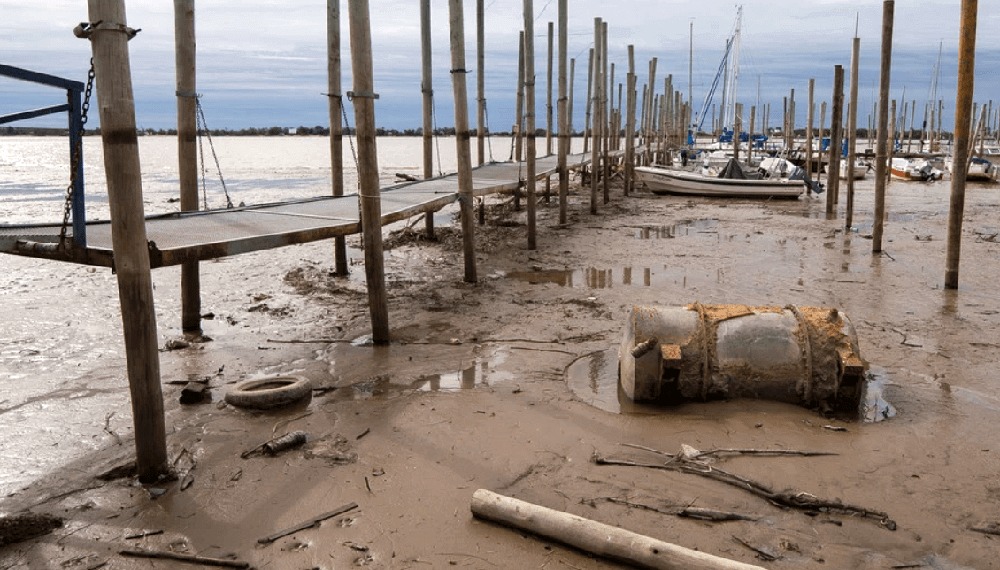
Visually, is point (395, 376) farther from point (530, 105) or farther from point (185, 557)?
point (530, 105)

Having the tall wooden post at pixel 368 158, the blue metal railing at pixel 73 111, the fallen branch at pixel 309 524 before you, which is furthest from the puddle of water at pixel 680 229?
the fallen branch at pixel 309 524

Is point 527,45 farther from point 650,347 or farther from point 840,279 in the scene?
point 650,347

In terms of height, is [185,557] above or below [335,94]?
below

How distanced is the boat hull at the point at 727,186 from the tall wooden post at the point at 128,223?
68.1 feet

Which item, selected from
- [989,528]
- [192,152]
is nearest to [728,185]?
[192,152]

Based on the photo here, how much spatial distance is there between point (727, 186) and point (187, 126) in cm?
1855

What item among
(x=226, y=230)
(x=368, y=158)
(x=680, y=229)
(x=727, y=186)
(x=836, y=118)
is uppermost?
(x=836, y=118)

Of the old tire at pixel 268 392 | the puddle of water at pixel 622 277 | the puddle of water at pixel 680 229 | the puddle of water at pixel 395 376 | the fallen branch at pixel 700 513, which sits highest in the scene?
the puddle of water at pixel 680 229

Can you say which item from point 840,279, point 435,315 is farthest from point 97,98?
point 840,279

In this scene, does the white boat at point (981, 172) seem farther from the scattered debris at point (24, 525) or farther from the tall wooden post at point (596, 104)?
the scattered debris at point (24, 525)

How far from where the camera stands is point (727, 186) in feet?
74.3

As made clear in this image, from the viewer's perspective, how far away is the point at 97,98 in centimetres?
380

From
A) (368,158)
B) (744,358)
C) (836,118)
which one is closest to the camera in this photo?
(744,358)

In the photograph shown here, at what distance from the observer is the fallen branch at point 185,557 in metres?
3.45
